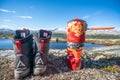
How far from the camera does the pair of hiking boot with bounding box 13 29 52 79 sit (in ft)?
16.2

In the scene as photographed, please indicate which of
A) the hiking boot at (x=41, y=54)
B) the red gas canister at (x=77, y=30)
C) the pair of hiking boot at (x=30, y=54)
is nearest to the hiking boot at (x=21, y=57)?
the pair of hiking boot at (x=30, y=54)

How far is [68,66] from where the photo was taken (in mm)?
6301

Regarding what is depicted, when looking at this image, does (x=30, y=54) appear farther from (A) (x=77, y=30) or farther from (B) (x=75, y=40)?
(A) (x=77, y=30)

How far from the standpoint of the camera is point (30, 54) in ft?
17.2

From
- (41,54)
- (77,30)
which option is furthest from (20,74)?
(77,30)

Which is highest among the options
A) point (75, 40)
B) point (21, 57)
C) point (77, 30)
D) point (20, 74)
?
point (77, 30)

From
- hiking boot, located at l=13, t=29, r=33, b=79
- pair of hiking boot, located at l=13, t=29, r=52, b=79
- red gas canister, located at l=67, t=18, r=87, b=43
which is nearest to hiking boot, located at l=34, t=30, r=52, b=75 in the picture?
pair of hiking boot, located at l=13, t=29, r=52, b=79

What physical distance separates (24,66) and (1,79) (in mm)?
751

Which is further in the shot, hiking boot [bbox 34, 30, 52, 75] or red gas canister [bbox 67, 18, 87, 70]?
red gas canister [bbox 67, 18, 87, 70]

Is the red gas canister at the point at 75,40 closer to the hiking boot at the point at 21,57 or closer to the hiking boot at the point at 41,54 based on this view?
the hiking boot at the point at 41,54

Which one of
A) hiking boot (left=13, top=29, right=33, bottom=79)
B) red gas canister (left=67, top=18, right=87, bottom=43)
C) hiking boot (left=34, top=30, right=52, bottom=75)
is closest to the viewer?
hiking boot (left=13, top=29, right=33, bottom=79)

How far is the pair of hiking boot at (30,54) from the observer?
194 inches

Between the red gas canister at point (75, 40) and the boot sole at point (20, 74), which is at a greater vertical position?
the red gas canister at point (75, 40)

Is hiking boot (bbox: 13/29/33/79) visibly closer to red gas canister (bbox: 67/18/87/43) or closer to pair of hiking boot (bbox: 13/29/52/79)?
pair of hiking boot (bbox: 13/29/52/79)
